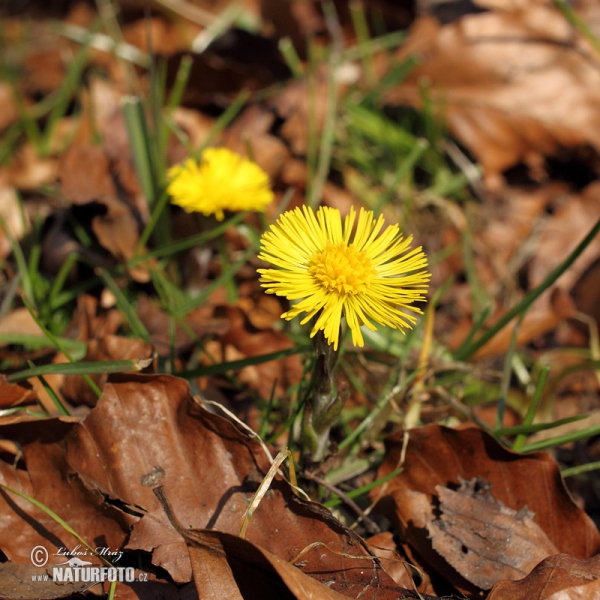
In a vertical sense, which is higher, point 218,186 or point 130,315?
point 218,186

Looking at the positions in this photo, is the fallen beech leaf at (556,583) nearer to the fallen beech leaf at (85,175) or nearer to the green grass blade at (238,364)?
the green grass blade at (238,364)

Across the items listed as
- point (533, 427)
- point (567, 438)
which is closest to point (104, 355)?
point (533, 427)

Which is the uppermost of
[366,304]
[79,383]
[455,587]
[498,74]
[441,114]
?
[498,74]

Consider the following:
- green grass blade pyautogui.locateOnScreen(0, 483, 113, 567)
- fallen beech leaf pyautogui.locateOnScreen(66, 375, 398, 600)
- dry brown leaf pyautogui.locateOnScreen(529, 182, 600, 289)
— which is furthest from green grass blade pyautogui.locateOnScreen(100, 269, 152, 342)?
dry brown leaf pyautogui.locateOnScreen(529, 182, 600, 289)

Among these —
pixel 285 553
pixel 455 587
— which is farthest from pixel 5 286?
pixel 455 587

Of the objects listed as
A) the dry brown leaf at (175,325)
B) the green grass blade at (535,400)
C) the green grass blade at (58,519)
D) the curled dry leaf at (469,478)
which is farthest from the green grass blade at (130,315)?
the green grass blade at (535,400)

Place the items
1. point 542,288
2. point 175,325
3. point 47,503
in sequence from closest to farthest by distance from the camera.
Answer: point 47,503, point 542,288, point 175,325

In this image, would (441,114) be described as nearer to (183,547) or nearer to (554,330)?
(554,330)

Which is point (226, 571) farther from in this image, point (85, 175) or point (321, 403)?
point (85, 175)
